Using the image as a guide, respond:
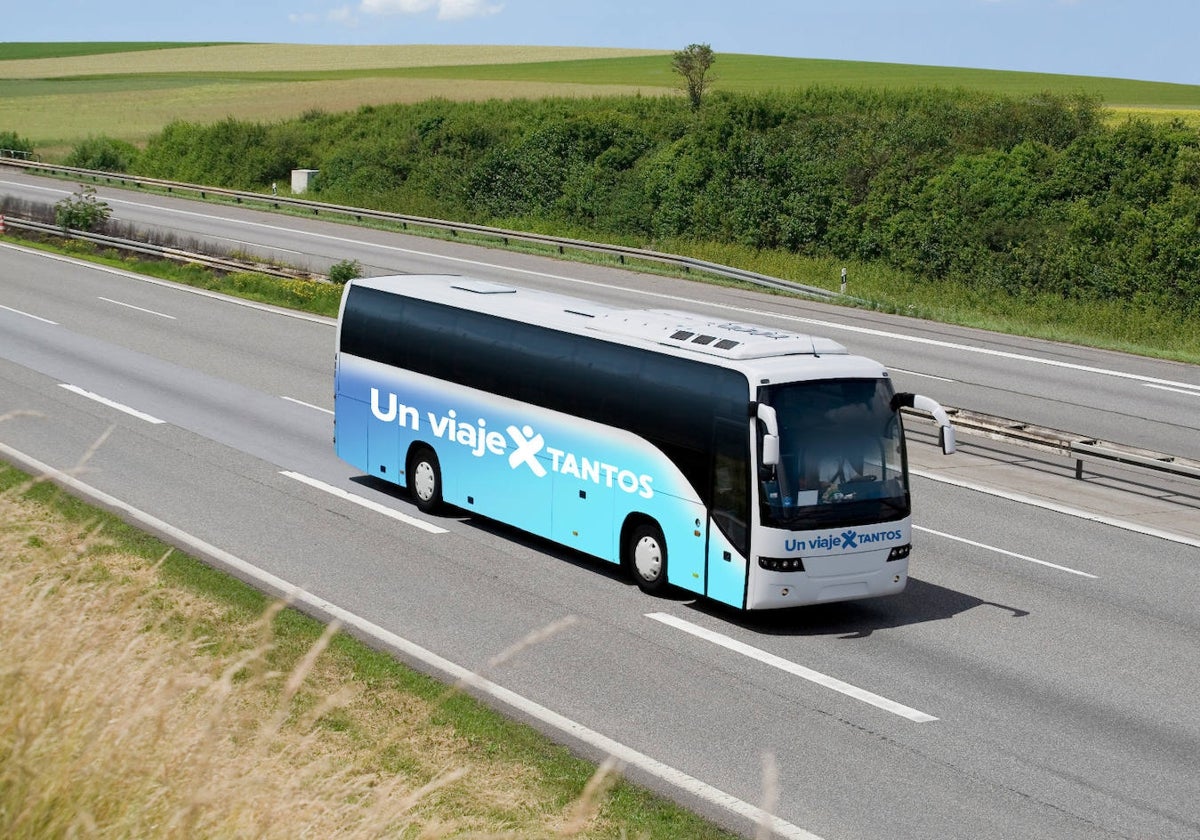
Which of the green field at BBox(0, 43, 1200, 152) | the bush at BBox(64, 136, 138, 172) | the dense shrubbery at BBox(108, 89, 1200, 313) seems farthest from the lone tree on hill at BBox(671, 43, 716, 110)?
the bush at BBox(64, 136, 138, 172)

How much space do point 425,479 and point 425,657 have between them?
6.12 meters

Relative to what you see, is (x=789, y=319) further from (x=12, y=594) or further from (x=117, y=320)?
(x=12, y=594)

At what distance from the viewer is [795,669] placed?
13422 mm

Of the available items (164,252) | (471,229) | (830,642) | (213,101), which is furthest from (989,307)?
(213,101)

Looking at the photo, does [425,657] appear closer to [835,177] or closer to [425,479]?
[425,479]

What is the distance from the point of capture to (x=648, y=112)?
238ft

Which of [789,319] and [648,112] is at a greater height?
[648,112]

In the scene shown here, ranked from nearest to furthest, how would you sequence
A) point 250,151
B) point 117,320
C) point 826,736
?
point 826,736
point 117,320
point 250,151

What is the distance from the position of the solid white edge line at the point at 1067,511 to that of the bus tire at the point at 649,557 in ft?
23.7

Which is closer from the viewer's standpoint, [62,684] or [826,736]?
[62,684]

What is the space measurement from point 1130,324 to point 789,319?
11.9 metres

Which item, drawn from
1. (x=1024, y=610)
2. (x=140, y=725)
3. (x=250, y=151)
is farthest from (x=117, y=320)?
(x=250, y=151)

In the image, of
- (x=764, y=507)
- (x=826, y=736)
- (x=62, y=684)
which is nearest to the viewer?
(x=62, y=684)

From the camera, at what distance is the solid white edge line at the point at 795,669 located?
12.3 metres
